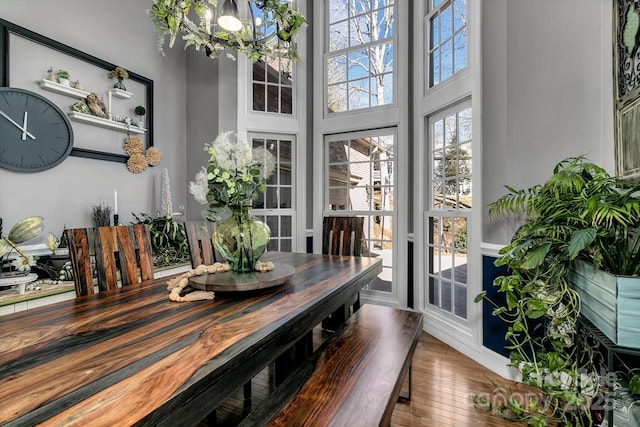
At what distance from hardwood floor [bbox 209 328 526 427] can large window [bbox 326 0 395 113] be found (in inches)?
106

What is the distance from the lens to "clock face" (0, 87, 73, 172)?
2291 mm

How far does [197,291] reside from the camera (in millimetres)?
1423

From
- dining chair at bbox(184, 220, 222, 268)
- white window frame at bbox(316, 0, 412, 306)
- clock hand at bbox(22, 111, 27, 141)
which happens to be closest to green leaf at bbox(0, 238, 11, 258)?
clock hand at bbox(22, 111, 27, 141)

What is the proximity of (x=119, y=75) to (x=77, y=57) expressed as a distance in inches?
13.4

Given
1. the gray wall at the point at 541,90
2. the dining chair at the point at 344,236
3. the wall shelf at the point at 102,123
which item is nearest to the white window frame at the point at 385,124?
the dining chair at the point at 344,236

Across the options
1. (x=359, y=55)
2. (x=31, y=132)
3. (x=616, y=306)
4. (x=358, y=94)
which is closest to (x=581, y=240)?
(x=616, y=306)

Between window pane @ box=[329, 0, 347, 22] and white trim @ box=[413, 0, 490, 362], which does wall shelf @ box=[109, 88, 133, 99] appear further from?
white trim @ box=[413, 0, 490, 362]

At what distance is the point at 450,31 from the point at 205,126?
2.84 m

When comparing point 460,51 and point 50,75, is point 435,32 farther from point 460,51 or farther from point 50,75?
point 50,75

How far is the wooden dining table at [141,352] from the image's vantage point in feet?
2.03

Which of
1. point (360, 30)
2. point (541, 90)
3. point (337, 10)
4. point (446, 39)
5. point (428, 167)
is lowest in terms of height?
point (428, 167)

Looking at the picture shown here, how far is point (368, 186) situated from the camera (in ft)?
11.8

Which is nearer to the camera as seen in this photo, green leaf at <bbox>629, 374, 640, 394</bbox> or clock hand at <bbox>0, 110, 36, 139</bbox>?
green leaf at <bbox>629, 374, 640, 394</bbox>

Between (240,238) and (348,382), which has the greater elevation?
(240,238)
